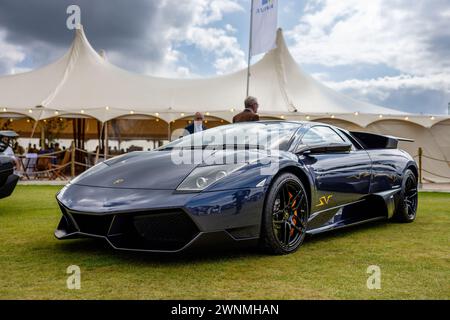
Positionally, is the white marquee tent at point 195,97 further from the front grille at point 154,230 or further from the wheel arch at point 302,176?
the front grille at point 154,230

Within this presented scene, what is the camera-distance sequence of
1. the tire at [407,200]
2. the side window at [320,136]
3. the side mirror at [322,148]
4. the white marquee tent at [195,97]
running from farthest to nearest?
the white marquee tent at [195,97] → the tire at [407,200] → the side window at [320,136] → the side mirror at [322,148]

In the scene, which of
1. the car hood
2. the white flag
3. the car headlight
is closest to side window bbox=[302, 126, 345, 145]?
the car hood

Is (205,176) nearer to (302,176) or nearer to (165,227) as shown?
(165,227)

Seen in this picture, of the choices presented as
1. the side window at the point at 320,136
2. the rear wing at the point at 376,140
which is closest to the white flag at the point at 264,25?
the rear wing at the point at 376,140

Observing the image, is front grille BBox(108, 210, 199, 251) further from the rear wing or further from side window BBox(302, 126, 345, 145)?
the rear wing

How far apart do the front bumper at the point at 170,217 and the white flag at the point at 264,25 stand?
1172 centimetres

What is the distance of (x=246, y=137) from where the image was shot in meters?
4.13

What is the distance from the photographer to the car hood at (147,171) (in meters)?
3.30

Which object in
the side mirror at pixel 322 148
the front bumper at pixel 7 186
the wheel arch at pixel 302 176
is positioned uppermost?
the side mirror at pixel 322 148

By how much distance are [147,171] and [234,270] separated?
958 millimetres

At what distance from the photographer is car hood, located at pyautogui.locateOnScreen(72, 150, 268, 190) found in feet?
10.8
